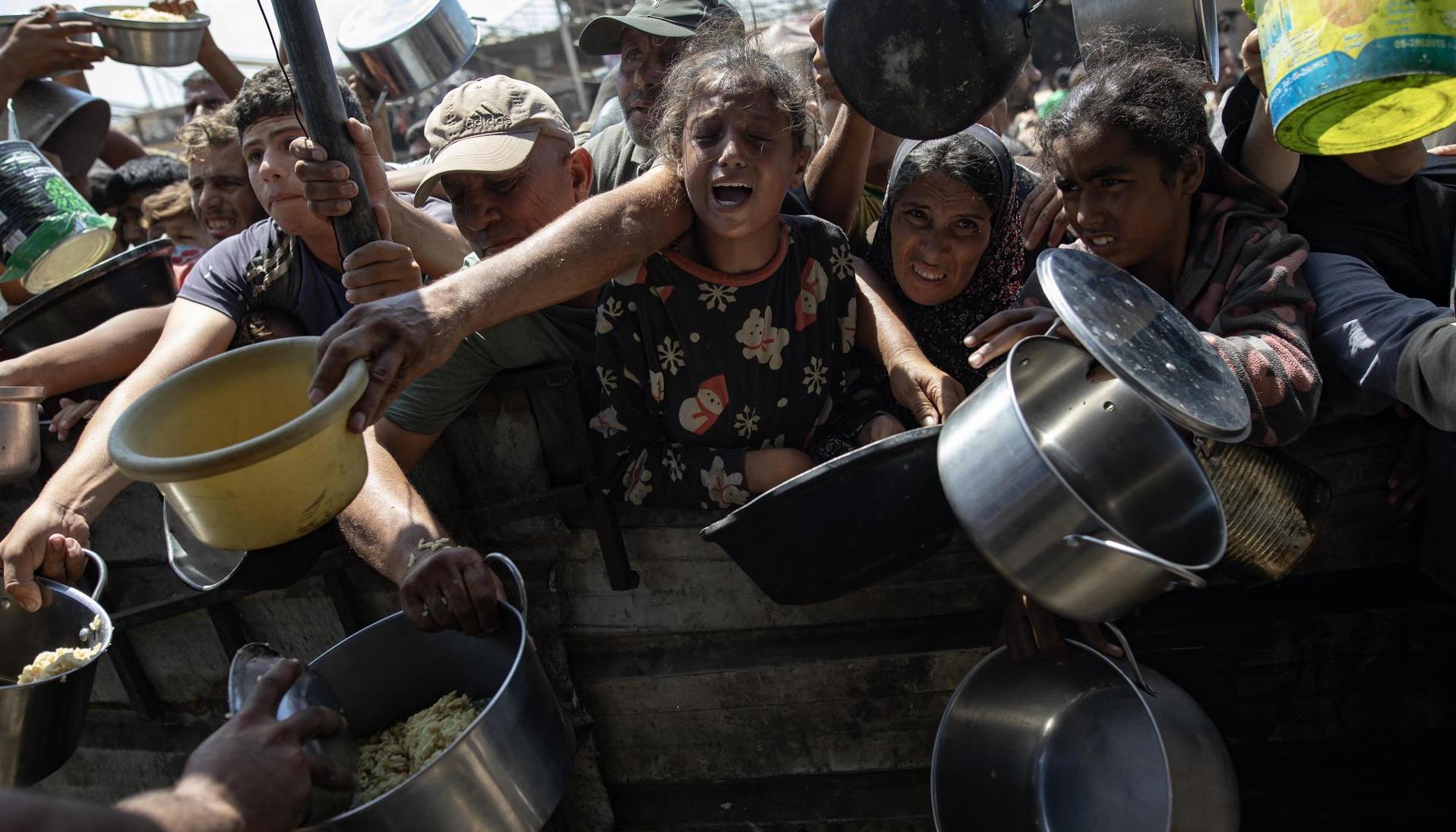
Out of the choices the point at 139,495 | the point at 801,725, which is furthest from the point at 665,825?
the point at 139,495

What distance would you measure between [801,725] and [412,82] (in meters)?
4.06

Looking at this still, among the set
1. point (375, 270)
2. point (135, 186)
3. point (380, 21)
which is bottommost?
point (135, 186)

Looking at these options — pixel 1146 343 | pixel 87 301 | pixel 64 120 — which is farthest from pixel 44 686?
pixel 64 120

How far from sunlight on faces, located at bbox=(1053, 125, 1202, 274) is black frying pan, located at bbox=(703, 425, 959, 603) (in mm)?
815

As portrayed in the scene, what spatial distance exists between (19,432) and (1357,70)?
11.3 feet

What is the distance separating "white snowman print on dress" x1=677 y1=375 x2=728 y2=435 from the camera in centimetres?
246

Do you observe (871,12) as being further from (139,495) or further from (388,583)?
(139,495)

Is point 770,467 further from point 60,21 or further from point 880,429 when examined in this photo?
point 60,21

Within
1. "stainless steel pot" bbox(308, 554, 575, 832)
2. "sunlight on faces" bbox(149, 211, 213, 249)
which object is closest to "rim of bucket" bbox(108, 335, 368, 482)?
"stainless steel pot" bbox(308, 554, 575, 832)

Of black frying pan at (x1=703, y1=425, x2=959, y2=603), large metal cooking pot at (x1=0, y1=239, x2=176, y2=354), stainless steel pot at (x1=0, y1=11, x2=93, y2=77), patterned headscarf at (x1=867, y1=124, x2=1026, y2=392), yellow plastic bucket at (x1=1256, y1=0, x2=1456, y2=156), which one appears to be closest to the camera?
yellow plastic bucket at (x1=1256, y1=0, x2=1456, y2=156)

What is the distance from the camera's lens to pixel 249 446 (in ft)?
5.22

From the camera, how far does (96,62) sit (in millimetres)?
4648

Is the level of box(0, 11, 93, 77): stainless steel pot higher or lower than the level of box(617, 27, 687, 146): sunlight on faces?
higher

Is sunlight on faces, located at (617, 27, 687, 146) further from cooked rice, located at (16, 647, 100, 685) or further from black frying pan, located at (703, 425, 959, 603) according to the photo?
cooked rice, located at (16, 647, 100, 685)
